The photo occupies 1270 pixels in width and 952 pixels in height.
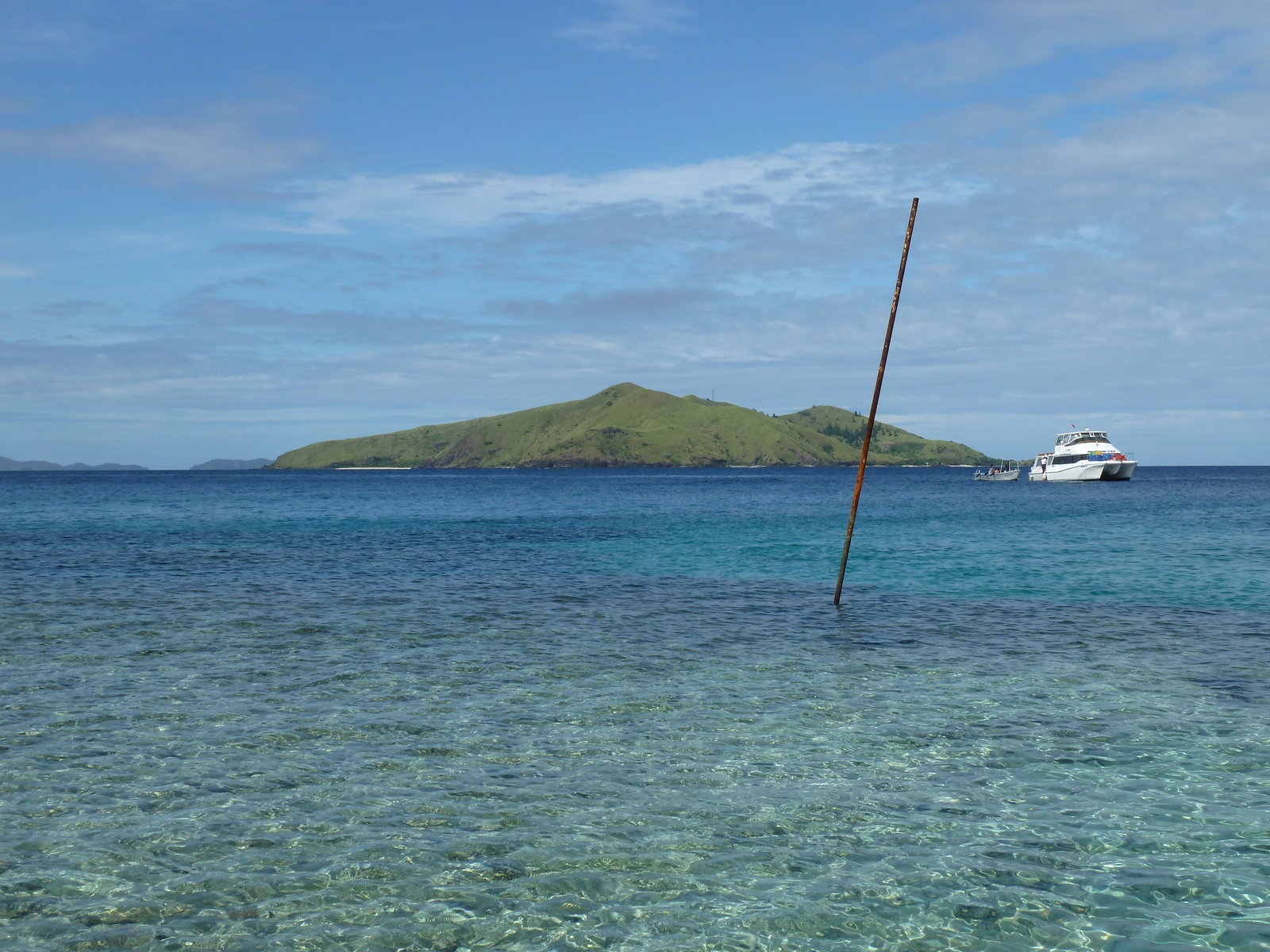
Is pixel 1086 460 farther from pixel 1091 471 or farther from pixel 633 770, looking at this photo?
pixel 633 770

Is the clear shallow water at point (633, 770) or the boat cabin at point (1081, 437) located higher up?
the boat cabin at point (1081, 437)

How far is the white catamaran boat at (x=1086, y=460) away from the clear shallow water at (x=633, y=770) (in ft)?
466

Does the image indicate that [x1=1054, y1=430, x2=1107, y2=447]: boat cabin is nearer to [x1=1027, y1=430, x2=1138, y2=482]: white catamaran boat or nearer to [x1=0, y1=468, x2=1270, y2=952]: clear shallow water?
[x1=1027, y1=430, x2=1138, y2=482]: white catamaran boat

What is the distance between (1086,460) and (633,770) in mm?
171657

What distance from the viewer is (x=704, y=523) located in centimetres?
7944

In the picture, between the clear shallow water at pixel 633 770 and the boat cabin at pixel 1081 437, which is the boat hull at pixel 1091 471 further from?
the clear shallow water at pixel 633 770

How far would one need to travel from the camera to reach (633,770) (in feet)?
45.9

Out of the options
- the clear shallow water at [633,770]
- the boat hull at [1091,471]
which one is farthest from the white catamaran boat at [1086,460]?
the clear shallow water at [633,770]

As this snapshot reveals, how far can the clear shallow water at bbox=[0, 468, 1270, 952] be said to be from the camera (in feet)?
31.0

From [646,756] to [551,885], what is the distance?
4.79 metres

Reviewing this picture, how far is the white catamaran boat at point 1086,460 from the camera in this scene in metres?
163

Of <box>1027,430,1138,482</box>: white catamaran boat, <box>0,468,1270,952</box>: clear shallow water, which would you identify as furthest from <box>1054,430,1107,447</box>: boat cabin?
<box>0,468,1270,952</box>: clear shallow water

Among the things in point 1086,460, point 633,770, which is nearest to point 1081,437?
point 1086,460

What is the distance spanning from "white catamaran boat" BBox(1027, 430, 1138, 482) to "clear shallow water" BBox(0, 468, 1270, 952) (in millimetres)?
141935
